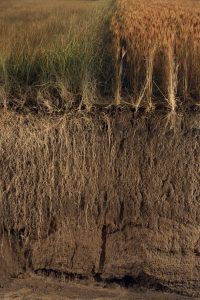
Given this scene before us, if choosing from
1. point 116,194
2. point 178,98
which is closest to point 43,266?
point 116,194

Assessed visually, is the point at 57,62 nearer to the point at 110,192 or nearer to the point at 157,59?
the point at 157,59

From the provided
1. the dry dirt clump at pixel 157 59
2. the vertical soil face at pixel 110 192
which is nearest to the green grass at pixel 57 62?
the dry dirt clump at pixel 157 59

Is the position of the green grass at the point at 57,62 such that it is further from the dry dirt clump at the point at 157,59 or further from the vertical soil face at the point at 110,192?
the vertical soil face at the point at 110,192

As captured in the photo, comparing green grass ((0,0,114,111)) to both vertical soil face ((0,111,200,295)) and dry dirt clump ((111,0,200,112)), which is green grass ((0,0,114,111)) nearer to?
dry dirt clump ((111,0,200,112))

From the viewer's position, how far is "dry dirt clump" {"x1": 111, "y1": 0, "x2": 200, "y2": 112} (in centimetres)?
568

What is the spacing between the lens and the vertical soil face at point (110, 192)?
549cm

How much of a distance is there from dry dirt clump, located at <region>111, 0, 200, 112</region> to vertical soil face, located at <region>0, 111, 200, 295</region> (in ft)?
0.81

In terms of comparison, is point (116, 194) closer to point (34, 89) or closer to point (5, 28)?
point (34, 89)

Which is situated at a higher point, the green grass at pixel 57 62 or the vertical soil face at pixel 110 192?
the green grass at pixel 57 62

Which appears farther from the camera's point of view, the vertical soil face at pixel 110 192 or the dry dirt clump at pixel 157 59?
the dry dirt clump at pixel 157 59

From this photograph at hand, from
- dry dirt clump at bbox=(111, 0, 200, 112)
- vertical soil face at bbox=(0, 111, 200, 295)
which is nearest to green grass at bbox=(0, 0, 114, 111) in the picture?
dry dirt clump at bbox=(111, 0, 200, 112)

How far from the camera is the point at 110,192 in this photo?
554 cm

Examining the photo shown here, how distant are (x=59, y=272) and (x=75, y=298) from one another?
0.82 ft

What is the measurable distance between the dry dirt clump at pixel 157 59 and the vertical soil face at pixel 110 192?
0.81ft
